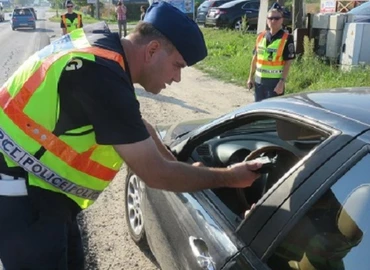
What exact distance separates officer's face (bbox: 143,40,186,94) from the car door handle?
27.3 inches

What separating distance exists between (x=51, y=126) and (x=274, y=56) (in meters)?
4.29

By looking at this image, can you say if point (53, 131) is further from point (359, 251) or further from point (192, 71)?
point (192, 71)

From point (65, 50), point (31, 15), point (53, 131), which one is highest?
point (65, 50)

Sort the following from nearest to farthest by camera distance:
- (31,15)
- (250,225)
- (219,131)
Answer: (250,225)
(219,131)
(31,15)

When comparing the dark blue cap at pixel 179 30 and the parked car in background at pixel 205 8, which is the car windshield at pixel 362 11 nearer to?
the dark blue cap at pixel 179 30

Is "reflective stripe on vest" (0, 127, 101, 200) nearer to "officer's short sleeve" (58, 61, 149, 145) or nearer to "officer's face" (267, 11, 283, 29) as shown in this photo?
"officer's short sleeve" (58, 61, 149, 145)

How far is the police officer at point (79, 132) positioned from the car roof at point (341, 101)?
383 millimetres

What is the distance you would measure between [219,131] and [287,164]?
43 centimetres

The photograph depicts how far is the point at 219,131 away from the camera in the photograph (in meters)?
2.47

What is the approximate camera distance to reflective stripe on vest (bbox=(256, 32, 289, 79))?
552cm

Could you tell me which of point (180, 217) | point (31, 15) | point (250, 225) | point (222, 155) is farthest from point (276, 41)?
point (31, 15)

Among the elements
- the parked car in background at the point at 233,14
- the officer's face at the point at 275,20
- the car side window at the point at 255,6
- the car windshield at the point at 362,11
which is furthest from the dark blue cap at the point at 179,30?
the car side window at the point at 255,6

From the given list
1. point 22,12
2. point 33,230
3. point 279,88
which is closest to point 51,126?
point 33,230

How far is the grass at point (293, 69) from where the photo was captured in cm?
798
